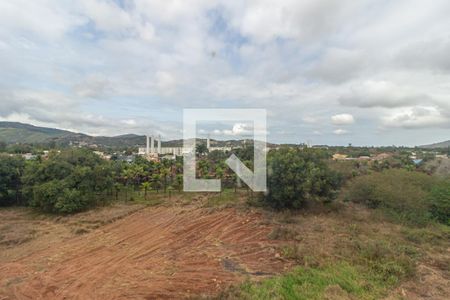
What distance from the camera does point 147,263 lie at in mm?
7355

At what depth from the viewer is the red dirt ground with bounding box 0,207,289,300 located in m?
5.89

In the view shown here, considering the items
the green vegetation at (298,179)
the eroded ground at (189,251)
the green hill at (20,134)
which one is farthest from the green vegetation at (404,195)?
the green hill at (20,134)

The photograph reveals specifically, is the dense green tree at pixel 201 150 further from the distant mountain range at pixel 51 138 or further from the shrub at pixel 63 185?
the distant mountain range at pixel 51 138

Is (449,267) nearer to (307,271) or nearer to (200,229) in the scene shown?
(307,271)

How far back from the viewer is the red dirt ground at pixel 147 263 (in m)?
5.89

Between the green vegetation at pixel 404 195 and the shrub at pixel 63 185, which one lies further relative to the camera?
the shrub at pixel 63 185

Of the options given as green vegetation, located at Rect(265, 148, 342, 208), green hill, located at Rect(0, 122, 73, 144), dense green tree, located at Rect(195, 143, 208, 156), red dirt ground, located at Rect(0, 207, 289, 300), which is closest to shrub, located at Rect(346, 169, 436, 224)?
green vegetation, located at Rect(265, 148, 342, 208)

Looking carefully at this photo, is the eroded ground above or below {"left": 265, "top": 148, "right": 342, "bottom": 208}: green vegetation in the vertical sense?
below

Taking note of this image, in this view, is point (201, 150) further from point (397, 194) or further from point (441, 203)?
point (441, 203)

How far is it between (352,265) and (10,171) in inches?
772

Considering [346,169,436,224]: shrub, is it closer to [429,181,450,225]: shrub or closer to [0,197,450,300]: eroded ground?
[429,181,450,225]: shrub

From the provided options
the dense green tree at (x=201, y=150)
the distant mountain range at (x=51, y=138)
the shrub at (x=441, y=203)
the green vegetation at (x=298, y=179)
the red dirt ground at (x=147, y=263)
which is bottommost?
the red dirt ground at (x=147, y=263)

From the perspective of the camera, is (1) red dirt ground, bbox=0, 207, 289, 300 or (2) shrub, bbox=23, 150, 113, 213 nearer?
(1) red dirt ground, bbox=0, 207, 289, 300

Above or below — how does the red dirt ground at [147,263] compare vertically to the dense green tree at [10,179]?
below
